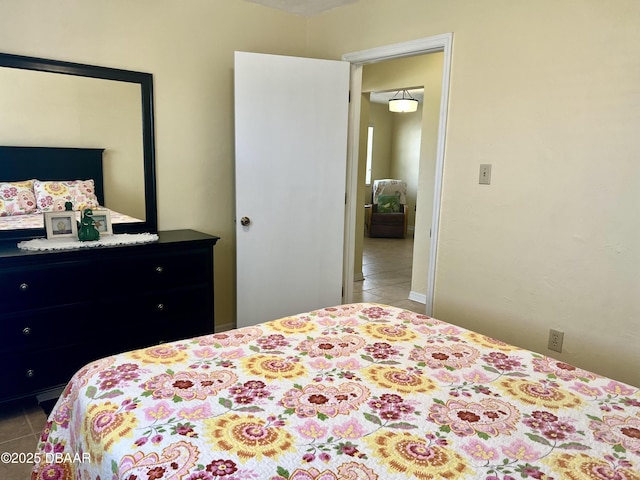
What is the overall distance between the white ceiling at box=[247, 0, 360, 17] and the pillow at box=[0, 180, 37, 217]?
2.01 metres

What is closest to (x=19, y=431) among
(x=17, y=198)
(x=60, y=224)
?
(x=60, y=224)

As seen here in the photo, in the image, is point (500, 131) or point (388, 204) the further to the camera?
point (388, 204)

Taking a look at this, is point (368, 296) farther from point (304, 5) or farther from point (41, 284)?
point (41, 284)

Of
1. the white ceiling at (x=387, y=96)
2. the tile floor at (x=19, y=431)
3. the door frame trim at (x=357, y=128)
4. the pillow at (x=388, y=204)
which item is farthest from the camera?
the pillow at (x=388, y=204)

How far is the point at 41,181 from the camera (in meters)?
2.55

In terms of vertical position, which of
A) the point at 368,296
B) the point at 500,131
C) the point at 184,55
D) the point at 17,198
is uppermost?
the point at 184,55

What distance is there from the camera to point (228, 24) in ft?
10.6

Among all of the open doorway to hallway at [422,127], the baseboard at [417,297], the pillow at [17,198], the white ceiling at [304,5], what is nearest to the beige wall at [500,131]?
the white ceiling at [304,5]

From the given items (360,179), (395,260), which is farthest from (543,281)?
(395,260)

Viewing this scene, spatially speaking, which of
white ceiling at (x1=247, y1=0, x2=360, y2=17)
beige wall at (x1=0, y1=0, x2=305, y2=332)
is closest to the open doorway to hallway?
white ceiling at (x1=247, y1=0, x2=360, y2=17)

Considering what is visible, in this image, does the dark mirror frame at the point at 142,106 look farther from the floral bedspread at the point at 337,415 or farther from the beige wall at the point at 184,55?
the floral bedspread at the point at 337,415

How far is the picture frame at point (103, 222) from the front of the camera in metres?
2.65

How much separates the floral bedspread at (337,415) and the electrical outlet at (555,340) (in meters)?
0.98

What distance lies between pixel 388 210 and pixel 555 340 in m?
6.30
